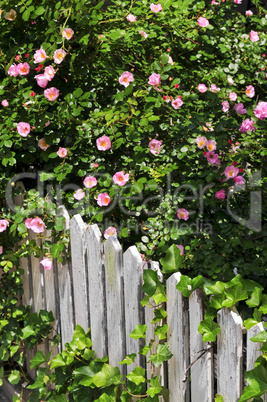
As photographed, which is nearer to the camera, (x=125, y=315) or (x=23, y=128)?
(x=125, y=315)

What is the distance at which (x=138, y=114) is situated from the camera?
2307 millimetres

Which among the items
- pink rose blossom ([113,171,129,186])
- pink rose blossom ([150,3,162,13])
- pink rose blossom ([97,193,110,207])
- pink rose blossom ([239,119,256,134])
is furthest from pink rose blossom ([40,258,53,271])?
pink rose blossom ([150,3,162,13])

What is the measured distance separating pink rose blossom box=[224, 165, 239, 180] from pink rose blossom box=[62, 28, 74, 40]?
954 millimetres

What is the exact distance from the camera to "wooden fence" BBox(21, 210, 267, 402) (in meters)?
1.49

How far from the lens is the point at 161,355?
173 cm

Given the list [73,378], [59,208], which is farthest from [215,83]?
[73,378]

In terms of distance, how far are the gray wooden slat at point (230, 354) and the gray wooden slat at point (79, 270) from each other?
0.84 m


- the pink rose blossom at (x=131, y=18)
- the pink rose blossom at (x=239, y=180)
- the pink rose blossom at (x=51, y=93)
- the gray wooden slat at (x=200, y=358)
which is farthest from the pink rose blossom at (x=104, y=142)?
the gray wooden slat at (x=200, y=358)

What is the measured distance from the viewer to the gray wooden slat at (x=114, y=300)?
77.0 inches

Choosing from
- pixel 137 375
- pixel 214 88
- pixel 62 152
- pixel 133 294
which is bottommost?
pixel 137 375

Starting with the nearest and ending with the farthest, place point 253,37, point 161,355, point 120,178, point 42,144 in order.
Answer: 1. point 161,355
2. point 120,178
3. point 42,144
4. point 253,37

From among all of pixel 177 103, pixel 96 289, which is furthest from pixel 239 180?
pixel 96 289

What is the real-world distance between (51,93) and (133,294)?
105 cm

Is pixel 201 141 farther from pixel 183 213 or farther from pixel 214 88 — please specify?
pixel 214 88
